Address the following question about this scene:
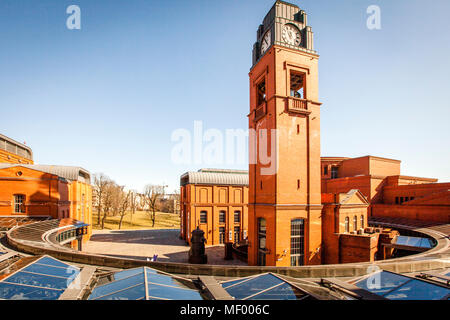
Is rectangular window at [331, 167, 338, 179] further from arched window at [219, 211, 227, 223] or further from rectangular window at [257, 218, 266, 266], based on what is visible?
rectangular window at [257, 218, 266, 266]

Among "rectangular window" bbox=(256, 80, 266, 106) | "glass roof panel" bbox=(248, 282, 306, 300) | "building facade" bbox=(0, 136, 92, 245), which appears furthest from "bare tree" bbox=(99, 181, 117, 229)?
"glass roof panel" bbox=(248, 282, 306, 300)

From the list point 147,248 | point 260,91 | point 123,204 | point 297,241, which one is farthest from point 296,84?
point 123,204

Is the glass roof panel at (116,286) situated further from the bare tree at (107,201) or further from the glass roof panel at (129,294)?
the bare tree at (107,201)

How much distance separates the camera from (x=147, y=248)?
32.0 meters

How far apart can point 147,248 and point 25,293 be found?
91.6 feet

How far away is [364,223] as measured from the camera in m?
24.2

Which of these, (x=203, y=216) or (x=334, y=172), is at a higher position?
(x=334, y=172)

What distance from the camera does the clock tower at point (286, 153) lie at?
18250mm

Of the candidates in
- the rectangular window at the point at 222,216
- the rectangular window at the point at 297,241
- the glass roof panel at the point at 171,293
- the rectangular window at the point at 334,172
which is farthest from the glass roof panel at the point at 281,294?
the rectangular window at the point at 334,172

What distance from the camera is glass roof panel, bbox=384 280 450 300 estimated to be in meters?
6.07

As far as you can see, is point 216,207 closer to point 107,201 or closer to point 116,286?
point 107,201

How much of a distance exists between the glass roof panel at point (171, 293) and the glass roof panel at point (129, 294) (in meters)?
0.20

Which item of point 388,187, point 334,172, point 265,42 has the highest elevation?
point 265,42

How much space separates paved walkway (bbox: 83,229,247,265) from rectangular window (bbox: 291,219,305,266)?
26.0ft
